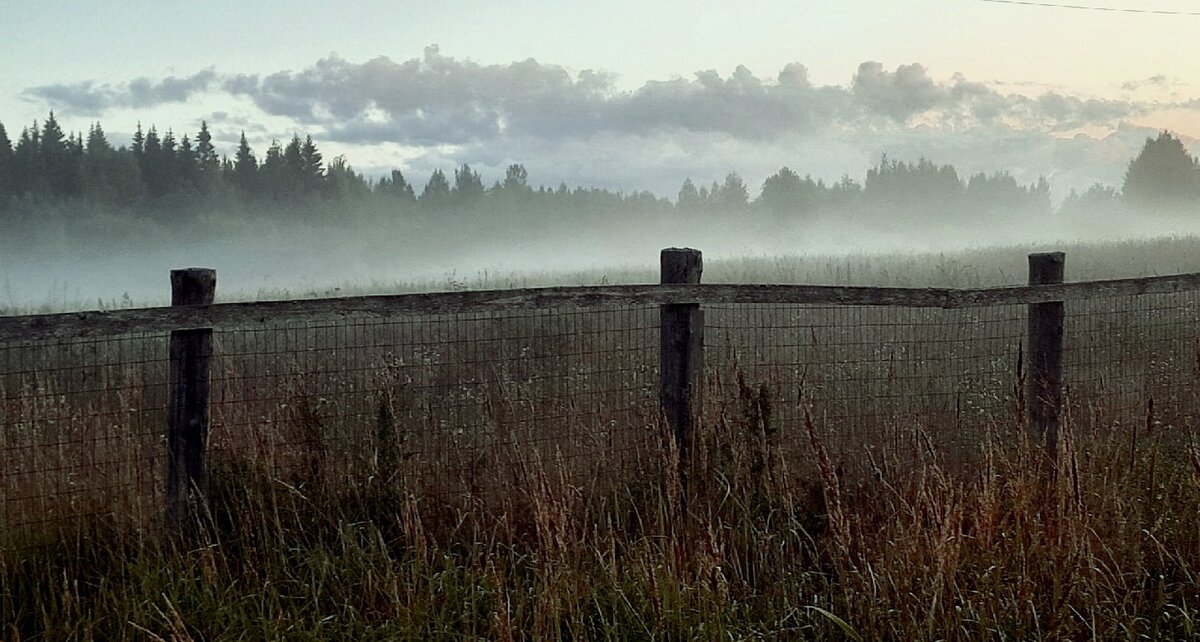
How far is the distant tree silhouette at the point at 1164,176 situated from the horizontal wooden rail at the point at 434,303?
11605 centimetres

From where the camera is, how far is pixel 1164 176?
105 meters

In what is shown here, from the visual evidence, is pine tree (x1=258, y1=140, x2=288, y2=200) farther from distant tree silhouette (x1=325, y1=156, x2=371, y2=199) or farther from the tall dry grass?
the tall dry grass

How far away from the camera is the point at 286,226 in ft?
316

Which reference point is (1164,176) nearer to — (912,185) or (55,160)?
(912,185)

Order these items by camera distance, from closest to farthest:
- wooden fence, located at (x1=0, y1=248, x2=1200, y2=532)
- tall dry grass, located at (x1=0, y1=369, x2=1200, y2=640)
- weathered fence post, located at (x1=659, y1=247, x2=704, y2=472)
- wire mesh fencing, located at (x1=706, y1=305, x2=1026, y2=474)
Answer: tall dry grass, located at (x1=0, y1=369, x2=1200, y2=640) < wooden fence, located at (x1=0, y1=248, x2=1200, y2=532) < wire mesh fencing, located at (x1=706, y1=305, x2=1026, y2=474) < weathered fence post, located at (x1=659, y1=247, x2=704, y2=472)

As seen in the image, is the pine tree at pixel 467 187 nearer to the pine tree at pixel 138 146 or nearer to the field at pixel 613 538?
the pine tree at pixel 138 146

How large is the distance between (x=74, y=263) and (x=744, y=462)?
88.2 meters

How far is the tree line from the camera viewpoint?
81.6 metres

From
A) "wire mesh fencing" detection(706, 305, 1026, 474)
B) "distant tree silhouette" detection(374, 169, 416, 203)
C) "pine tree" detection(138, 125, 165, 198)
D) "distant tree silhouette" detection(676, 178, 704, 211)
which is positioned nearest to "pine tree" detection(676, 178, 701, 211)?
"distant tree silhouette" detection(676, 178, 704, 211)

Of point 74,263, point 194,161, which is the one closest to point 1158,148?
point 194,161

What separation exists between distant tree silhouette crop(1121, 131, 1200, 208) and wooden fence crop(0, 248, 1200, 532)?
117 meters

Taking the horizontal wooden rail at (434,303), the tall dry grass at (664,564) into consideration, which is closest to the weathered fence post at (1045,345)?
the horizontal wooden rail at (434,303)

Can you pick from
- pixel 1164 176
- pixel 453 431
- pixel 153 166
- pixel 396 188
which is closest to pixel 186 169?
pixel 153 166

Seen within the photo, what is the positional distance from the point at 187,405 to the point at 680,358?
3090 millimetres
